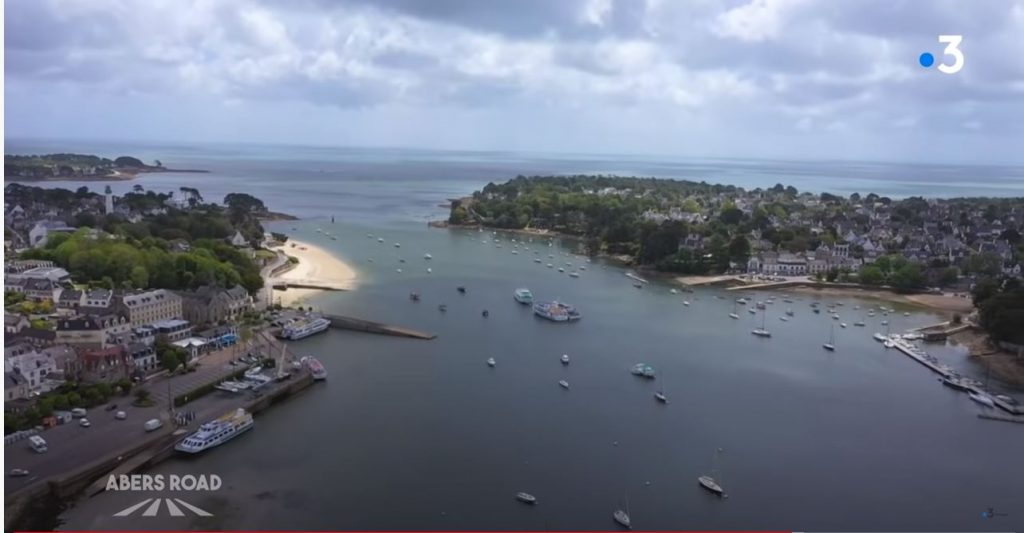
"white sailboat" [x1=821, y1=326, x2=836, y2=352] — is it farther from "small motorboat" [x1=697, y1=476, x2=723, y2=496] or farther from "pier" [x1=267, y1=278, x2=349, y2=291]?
"pier" [x1=267, y1=278, x2=349, y2=291]

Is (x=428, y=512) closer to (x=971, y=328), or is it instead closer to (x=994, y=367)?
(x=994, y=367)

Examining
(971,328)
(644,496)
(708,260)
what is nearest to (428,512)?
(644,496)

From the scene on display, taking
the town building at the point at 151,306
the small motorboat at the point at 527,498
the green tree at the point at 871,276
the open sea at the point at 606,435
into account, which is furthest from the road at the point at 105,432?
the green tree at the point at 871,276

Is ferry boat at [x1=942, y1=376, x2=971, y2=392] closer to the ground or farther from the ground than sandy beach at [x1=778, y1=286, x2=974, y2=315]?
farther from the ground

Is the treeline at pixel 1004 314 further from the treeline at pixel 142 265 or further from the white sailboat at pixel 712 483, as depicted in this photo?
the treeline at pixel 142 265

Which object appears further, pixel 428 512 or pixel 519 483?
pixel 519 483

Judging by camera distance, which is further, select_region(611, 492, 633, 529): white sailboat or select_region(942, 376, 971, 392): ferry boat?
select_region(942, 376, 971, 392): ferry boat

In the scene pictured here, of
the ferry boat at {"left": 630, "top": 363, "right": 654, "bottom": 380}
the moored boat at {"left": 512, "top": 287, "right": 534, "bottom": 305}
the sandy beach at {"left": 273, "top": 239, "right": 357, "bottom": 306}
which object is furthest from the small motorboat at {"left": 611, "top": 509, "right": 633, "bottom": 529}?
the sandy beach at {"left": 273, "top": 239, "right": 357, "bottom": 306}
